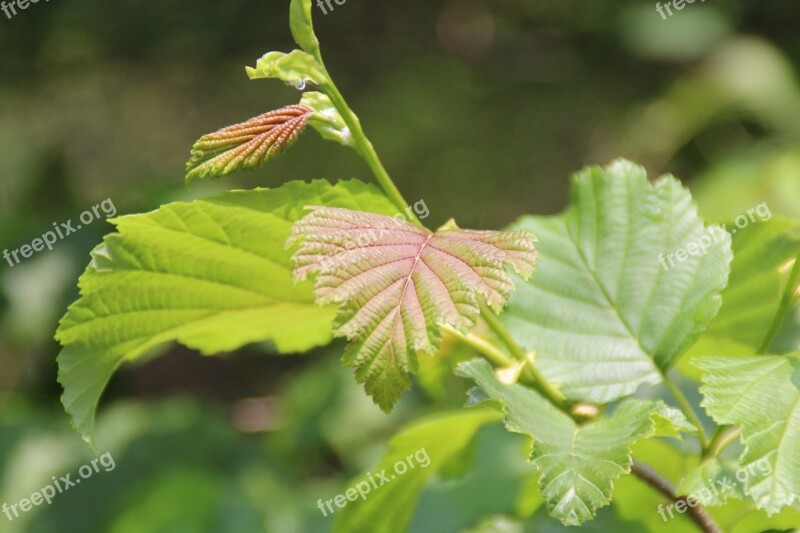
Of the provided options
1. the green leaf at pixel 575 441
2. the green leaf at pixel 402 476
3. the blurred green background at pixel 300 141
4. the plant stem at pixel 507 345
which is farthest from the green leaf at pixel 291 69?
the blurred green background at pixel 300 141

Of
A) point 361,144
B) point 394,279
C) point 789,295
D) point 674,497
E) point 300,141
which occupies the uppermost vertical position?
point 300,141

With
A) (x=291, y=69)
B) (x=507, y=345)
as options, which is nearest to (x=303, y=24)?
(x=291, y=69)

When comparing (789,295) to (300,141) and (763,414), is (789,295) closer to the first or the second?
(763,414)

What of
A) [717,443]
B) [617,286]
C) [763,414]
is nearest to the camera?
[763,414]

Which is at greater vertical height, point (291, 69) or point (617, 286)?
point (291, 69)

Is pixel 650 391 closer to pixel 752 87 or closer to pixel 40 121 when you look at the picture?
pixel 752 87

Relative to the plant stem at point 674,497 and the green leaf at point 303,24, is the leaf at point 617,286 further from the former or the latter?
the green leaf at point 303,24

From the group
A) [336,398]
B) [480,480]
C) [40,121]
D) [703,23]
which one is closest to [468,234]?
[480,480]
